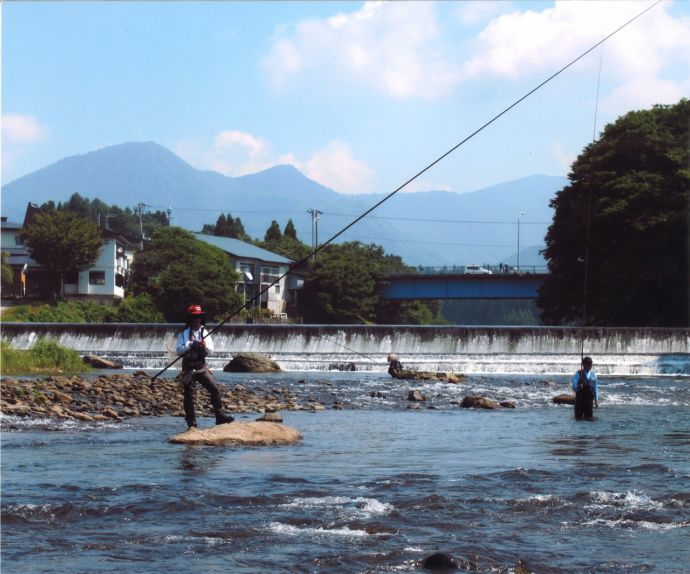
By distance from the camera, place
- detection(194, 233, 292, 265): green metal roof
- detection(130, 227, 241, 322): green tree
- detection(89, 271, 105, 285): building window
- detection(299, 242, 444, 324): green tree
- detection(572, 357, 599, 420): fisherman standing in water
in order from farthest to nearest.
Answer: detection(194, 233, 292, 265): green metal roof < detection(299, 242, 444, 324): green tree < detection(89, 271, 105, 285): building window < detection(130, 227, 241, 322): green tree < detection(572, 357, 599, 420): fisherman standing in water

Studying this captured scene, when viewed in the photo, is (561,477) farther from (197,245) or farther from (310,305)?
(310,305)

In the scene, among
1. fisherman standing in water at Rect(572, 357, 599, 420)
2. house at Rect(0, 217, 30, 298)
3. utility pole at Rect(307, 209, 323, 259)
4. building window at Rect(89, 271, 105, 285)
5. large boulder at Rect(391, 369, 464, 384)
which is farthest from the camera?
utility pole at Rect(307, 209, 323, 259)

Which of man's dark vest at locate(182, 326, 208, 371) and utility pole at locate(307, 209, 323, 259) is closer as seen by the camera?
man's dark vest at locate(182, 326, 208, 371)

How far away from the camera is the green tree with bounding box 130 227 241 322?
251 feet

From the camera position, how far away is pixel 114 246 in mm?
87375

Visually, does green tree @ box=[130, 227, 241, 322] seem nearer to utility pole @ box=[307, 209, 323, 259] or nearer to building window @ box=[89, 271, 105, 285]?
building window @ box=[89, 271, 105, 285]

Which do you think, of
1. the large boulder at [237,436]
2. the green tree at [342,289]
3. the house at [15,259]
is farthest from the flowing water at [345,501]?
the green tree at [342,289]

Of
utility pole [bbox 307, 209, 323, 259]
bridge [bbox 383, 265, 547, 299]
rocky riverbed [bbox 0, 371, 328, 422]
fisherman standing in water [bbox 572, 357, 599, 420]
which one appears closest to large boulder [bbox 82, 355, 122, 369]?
rocky riverbed [bbox 0, 371, 328, 422]

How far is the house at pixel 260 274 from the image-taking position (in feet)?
317

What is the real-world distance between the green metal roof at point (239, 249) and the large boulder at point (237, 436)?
82056 mm

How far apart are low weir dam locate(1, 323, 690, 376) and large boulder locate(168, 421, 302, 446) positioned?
25.2 m

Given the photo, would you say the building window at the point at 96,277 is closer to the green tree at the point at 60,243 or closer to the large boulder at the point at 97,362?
the green tree at the point at 60,243

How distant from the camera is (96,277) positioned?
86.4 meters

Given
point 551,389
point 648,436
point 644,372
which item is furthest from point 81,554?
point 644,372
